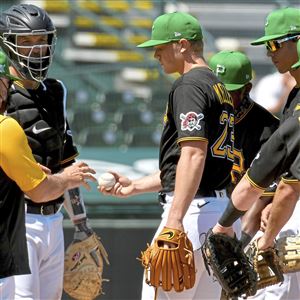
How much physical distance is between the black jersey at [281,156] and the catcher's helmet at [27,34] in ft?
4.87

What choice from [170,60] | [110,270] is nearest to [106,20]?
[110,270]

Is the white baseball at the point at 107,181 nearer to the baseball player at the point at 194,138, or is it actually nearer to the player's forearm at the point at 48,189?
the baseball player at the point at 194,138

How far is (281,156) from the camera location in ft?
14.5

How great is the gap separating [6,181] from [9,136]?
252 millimetres

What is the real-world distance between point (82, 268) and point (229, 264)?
3.58ft

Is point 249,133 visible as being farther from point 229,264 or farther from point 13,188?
point 13,188

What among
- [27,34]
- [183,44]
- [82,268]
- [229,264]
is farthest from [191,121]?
[82,268]

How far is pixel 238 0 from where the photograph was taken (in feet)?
34.0

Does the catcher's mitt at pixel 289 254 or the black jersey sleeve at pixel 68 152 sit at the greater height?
the black jersey sleeve at pixel 68 152

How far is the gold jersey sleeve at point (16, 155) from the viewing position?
430 centimetres

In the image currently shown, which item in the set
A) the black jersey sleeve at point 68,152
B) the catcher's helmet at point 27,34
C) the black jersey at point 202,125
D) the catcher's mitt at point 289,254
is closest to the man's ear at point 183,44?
the black jersey at point 202,125

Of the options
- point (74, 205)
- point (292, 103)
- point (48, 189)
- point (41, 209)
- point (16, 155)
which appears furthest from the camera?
point (74, 205)

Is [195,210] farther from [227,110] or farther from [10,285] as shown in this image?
[10,285]

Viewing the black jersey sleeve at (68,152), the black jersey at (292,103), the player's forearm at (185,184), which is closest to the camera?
the player's forearm at (185,184)
